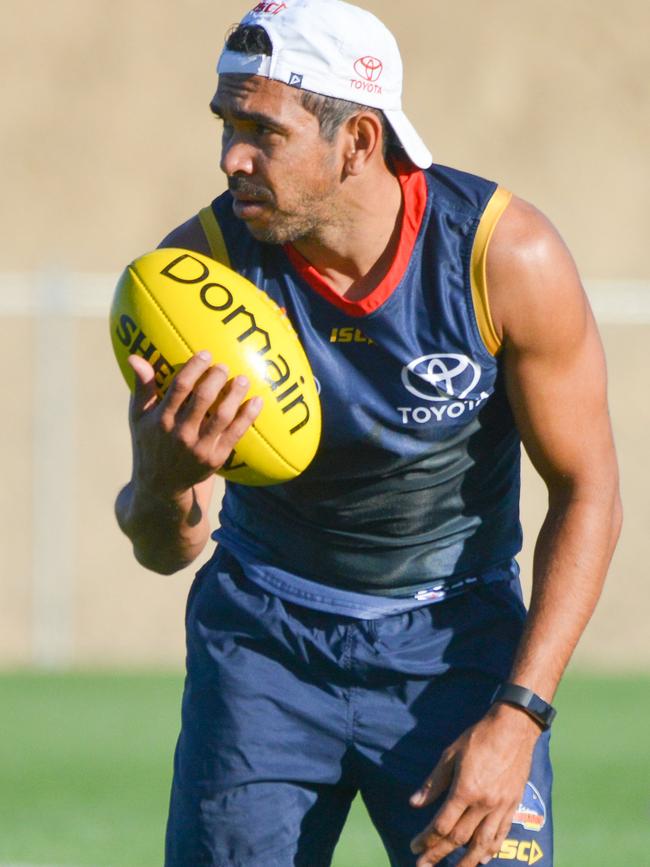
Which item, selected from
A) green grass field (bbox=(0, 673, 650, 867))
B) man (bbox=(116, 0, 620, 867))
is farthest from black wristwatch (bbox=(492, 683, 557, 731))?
green grass field (bbox=(0, 673, 650, 867))

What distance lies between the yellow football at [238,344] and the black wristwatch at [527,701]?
25.3 inches

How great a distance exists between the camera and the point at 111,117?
1460 centimetres

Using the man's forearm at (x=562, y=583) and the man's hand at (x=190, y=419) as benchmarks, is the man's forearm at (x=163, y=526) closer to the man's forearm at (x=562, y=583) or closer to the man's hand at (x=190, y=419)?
the man's hand at (x=190, y=419)

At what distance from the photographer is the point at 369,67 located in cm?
361

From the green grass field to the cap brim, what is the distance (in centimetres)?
334

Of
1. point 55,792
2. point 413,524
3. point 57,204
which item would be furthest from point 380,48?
point 57,204

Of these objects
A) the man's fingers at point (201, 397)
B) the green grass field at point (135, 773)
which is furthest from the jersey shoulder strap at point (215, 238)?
the green grass field at point (135, 773)

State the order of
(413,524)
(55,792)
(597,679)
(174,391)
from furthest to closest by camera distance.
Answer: (597,679) → (55,792) → (413,524) → (174,391)

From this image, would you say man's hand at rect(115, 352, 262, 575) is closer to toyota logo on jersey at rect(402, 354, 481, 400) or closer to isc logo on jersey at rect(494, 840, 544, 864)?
toyota logo on jersey at rect(402, 354, 481, 400)

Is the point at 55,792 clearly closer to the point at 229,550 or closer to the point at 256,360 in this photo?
the point at 229,550

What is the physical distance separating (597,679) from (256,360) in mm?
7832

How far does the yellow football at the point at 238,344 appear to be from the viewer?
346 cm

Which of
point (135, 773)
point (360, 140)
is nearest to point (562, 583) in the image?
point (360, 140)

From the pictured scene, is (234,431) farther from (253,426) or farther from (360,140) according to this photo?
(360,140)
